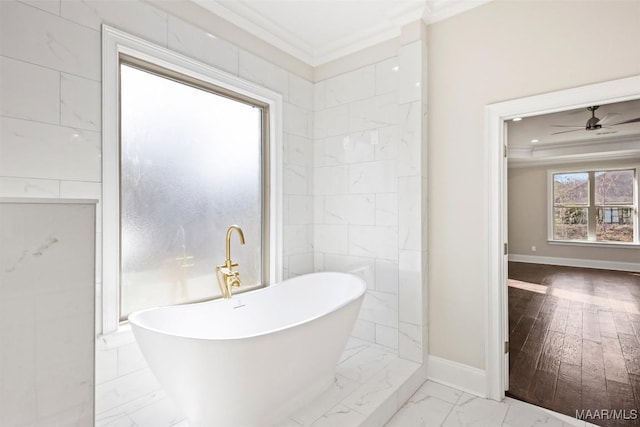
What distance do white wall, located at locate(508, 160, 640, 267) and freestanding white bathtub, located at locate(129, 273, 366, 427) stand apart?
24.4ft

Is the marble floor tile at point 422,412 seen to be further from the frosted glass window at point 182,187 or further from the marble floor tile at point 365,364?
the frosted glass window at point 182,187

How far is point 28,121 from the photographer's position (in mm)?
1499

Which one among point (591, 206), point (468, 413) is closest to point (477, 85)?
point (468, 413)

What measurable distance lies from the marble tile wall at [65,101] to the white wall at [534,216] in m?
8.21

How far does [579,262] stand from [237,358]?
8.52 meters

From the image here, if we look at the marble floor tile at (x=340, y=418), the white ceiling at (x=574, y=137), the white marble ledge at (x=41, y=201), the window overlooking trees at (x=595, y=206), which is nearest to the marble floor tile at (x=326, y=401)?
the marble floor tile at (x=340, y=418)

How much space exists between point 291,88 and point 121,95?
4.66ft

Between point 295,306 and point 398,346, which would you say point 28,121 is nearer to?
point 295,306

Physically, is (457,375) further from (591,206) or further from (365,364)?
(591,206)

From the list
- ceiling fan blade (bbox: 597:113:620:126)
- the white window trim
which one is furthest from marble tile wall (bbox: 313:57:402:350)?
ceiling fan blade (bbox: 597:113:620:126)

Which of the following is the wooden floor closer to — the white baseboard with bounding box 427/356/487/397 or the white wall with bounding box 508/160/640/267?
the white baseboard with bounding box 427/356/487/397

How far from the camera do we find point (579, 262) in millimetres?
7195

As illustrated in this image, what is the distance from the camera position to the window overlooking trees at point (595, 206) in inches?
263

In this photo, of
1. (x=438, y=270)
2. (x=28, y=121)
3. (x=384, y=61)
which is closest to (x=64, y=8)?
(x=28, y=121)
